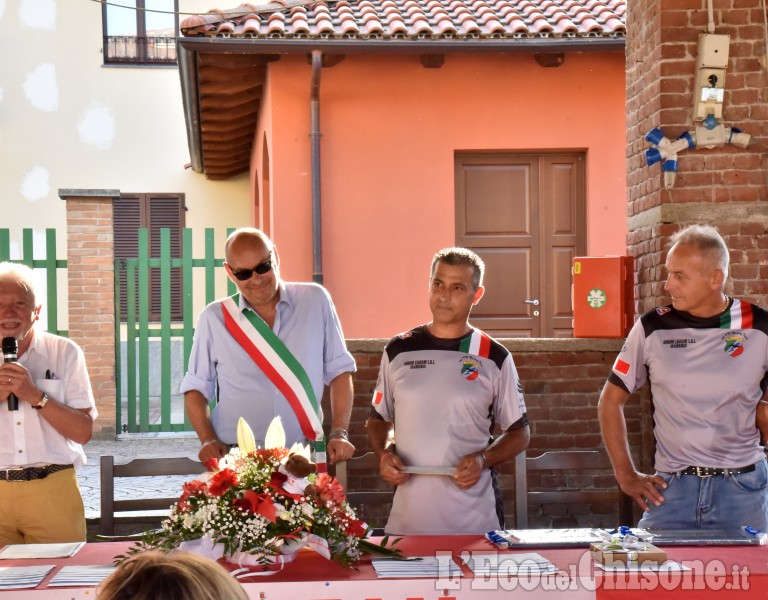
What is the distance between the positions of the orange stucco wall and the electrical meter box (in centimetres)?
371

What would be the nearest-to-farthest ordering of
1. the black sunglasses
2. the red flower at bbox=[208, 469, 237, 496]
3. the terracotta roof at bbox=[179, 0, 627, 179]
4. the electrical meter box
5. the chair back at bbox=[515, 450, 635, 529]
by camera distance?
the red flower at bbox=[208, 469, 237, 496] < the black sunglasses < the chair back at bbox=[515, 450, 635, 529] < the electrical meter box < the terracotta roof at bbox=[179, 0, 627, 179]

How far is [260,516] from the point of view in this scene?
2.96 metres

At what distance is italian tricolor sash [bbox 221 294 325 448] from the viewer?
407 cm

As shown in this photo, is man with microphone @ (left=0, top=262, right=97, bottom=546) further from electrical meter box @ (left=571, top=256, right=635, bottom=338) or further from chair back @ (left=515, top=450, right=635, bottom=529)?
electrical meter box @ (left=571, top=256, right=635, bottom=338)

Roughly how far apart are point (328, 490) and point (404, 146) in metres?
7.17

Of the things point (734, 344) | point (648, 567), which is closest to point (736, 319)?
point (734, 344)

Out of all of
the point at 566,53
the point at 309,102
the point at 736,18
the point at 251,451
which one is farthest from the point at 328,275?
the point at 251,451

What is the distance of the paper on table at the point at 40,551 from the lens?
3.32 m

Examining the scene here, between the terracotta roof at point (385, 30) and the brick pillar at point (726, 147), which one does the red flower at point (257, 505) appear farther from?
the terracotta roof at point (385, 30)

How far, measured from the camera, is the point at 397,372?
3896mm

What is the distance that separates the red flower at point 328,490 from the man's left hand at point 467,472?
645mm

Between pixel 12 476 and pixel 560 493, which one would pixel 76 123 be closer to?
pixel 12 476

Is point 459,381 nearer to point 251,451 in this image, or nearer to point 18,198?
point 251,451

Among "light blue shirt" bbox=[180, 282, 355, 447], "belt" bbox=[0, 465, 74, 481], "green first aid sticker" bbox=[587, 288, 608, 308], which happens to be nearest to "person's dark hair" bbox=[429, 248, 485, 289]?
"light blue shirt" bbox=[180, 282, 355, 447]
